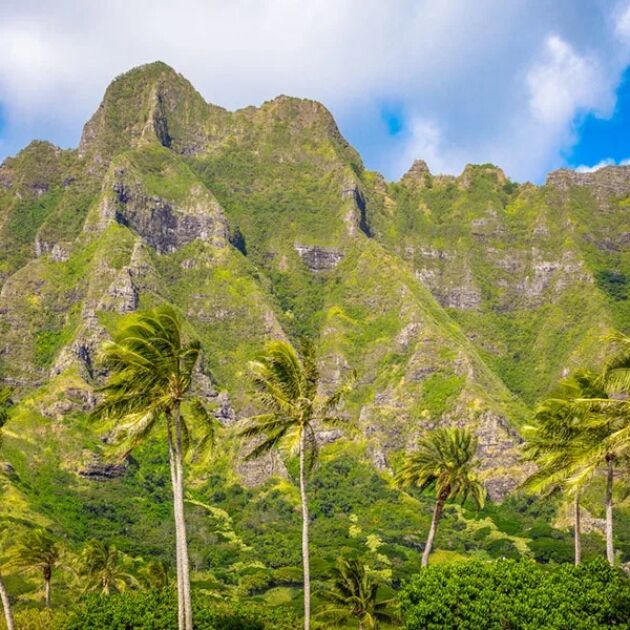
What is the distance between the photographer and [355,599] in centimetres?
6444

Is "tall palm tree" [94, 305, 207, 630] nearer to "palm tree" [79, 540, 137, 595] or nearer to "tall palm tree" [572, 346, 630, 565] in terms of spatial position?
"tall palm tree" [572, 346, 630, 565]

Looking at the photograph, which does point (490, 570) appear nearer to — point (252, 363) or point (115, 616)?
point (252, 363)

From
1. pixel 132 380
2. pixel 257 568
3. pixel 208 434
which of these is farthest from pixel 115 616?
pixel 257 568

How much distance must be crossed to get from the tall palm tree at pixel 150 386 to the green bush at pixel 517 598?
1477 centimetres

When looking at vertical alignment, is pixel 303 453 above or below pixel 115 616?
above

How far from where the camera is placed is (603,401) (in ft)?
102

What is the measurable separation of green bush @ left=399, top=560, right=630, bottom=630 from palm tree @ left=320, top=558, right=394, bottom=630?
19.1m

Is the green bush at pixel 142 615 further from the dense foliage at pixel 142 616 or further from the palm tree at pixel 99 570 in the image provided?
the palm tree at pixel 99 570

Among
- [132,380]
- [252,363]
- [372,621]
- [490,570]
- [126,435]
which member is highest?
[252,363]

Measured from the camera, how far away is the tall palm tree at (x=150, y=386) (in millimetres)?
38469

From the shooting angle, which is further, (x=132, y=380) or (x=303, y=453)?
(x=303, y=453)

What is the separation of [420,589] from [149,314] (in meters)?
24.0

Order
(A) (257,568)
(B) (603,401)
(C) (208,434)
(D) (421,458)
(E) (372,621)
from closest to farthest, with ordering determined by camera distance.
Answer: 1. (B) (603,401)
2. (C) (208,434)
3. (D) (421,458)
4. (E) (372,621)
5. (A) (257,568)

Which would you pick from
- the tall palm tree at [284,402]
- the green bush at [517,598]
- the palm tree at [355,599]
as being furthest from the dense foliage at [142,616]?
the green bush at [517,598]
